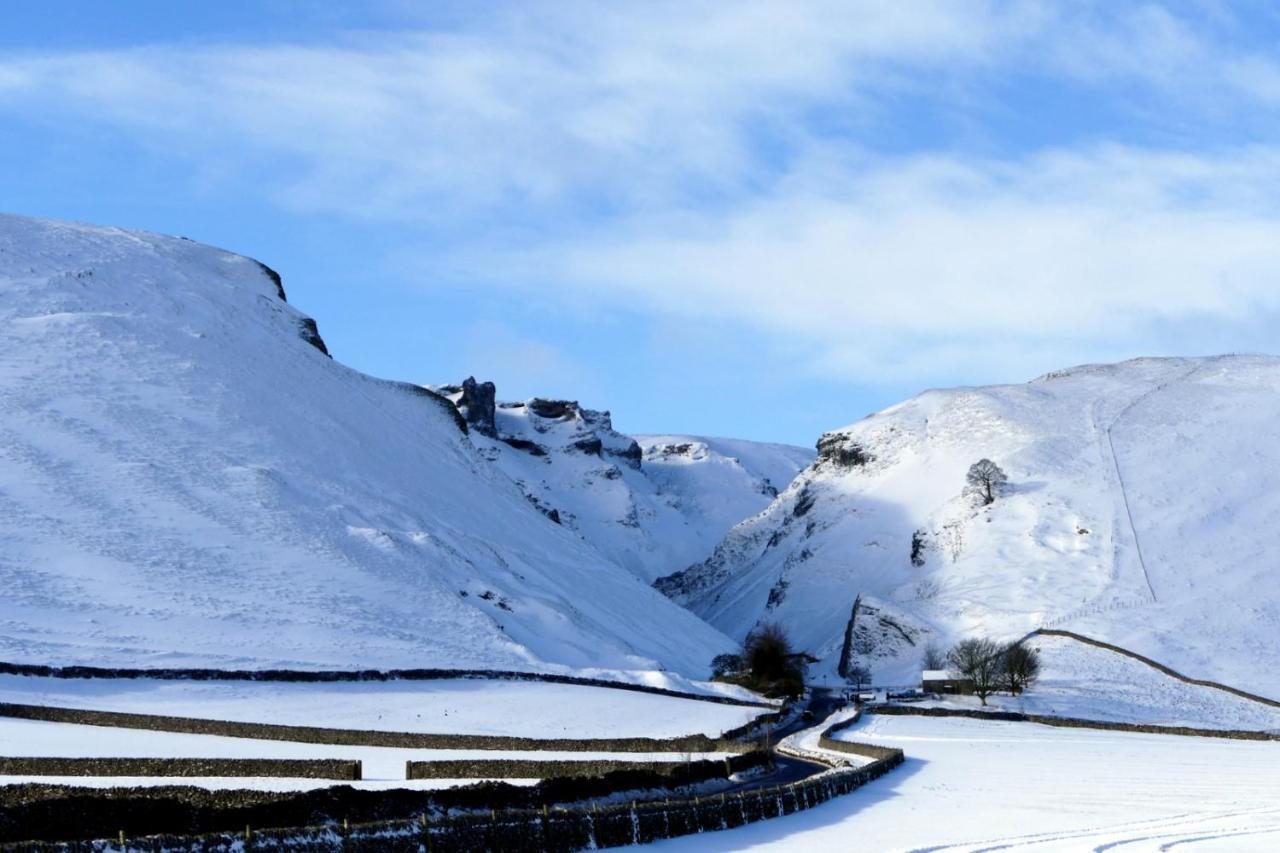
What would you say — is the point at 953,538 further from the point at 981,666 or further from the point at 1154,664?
the point at 981,666

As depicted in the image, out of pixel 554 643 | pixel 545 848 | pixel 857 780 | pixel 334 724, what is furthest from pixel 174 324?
pixel 545 848

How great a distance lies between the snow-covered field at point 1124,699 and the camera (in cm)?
7569

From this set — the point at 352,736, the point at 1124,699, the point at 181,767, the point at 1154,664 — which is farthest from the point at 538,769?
the point at 1154,664

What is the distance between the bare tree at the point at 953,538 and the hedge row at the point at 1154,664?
19.8 m

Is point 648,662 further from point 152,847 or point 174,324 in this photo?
point 152,847

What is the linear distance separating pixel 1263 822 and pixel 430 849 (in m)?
14.2

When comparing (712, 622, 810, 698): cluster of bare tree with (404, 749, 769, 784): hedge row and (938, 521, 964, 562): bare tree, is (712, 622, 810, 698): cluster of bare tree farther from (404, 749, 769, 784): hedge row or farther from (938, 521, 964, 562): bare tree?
(404, 749, 769, 784): hedge row

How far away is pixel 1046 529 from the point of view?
10931 cm

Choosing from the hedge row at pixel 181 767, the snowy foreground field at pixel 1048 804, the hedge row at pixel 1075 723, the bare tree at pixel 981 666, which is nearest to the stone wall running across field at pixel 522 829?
the snowy foreground field at pixel 1048 804

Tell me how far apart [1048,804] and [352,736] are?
2345cm

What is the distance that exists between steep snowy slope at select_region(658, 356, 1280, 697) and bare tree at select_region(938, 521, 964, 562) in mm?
202

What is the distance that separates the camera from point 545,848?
21141mm

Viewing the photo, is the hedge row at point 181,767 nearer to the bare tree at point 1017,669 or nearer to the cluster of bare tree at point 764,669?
the cluster of bare tree at point 764,669

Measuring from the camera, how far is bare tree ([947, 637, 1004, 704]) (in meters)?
78.7
